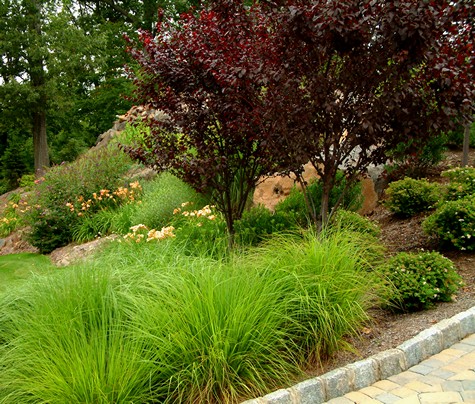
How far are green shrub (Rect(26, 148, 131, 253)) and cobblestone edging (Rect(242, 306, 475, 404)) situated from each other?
7.19 m

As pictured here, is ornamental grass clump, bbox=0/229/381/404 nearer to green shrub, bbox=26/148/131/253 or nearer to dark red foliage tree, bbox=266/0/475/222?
dark red foliage tree, bbox=266/0/475/222

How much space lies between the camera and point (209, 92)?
17.4 feet

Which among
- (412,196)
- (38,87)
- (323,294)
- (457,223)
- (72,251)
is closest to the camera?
(323,294)

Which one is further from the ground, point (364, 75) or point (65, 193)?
point (364, 75)

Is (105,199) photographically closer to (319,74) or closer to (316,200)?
(316,200)

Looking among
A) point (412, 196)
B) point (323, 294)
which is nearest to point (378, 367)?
point (323, 294)

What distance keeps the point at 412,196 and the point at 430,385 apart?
3.80 meters

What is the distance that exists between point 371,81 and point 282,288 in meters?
2.03

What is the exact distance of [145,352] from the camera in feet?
9.27

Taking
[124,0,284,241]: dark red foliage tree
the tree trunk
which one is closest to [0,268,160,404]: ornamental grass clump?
[124,0,284,241]: dark red foliage tree

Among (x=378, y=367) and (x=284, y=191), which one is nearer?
(x=378, y=367)

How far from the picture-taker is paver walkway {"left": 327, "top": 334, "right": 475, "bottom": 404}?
2.70 metres

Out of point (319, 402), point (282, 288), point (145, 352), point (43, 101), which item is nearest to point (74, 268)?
point (145, 352)

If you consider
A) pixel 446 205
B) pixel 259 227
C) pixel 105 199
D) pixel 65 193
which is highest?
pixel 65 193
